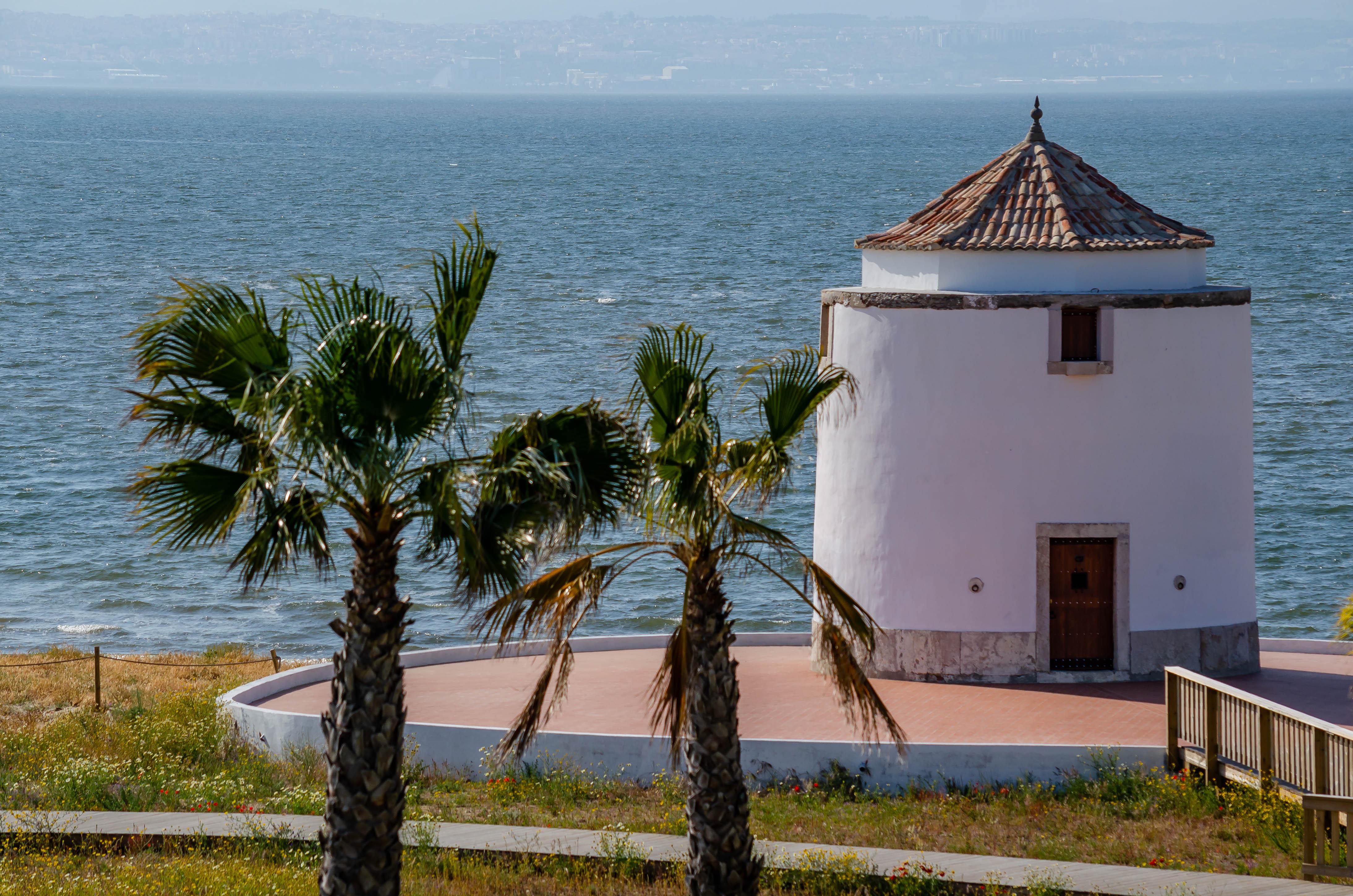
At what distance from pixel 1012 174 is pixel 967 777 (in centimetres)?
846

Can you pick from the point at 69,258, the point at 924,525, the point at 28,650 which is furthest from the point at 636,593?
the point at 69,258

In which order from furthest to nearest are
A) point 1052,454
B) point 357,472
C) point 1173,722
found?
point 1052,454
point 1173,722
point 357,472

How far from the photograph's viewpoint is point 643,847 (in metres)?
15.4

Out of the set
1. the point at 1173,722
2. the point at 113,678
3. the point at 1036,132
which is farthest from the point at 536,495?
the point at 113,678

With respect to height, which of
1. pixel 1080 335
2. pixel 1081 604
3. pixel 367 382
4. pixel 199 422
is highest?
pixel 1080 335

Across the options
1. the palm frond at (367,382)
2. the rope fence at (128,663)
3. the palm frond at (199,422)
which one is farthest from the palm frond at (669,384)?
the rope fence at (128,663)

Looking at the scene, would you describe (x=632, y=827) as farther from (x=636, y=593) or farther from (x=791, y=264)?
(x=791, y=264)

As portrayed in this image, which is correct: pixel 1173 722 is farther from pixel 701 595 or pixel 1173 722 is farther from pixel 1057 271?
pixel 701 595

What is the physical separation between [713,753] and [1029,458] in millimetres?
8993

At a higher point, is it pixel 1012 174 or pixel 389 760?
pixel 1012 174

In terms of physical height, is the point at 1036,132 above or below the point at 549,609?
above

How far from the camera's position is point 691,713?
Answer: 13117 mm

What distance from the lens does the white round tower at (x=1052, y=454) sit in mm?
20812

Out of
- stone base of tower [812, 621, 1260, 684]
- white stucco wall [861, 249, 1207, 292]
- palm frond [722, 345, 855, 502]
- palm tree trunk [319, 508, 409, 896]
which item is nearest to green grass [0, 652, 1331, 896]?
palm tree trunk [319, 508, 409, 896]
